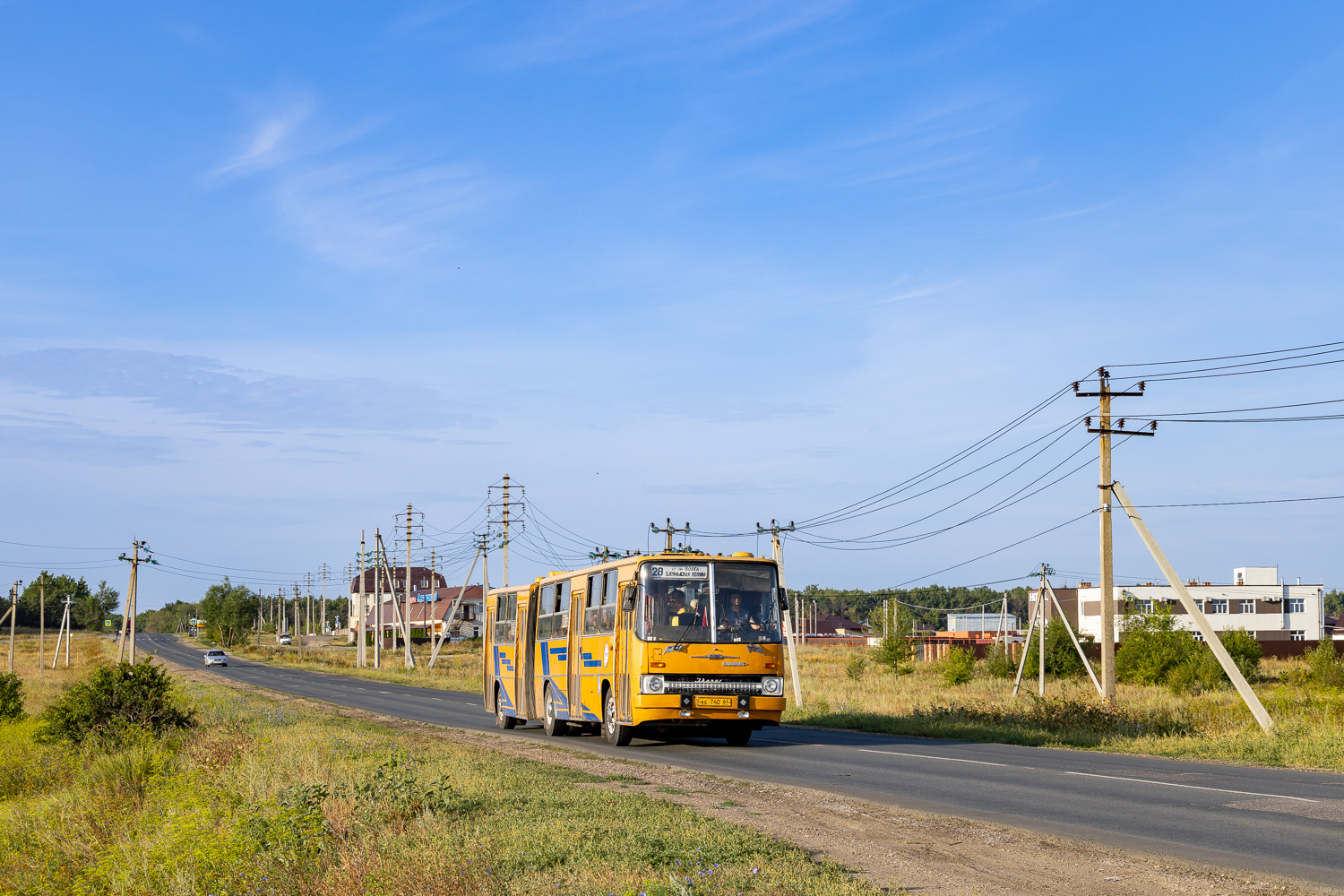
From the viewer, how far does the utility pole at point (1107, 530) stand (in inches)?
1191

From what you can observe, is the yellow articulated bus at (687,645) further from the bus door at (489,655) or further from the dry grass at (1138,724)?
the bus door at (489,655)

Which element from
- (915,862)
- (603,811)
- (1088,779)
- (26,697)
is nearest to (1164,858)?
(915,862)

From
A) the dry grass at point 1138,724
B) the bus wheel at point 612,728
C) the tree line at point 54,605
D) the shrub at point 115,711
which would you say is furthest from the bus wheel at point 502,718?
the tree line at point 54,605

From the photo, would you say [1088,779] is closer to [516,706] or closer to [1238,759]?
[1238,759]

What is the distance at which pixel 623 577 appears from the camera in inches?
835

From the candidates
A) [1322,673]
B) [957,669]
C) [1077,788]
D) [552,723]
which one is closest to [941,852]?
[1077,788]

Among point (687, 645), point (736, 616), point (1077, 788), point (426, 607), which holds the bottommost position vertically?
point (426, 607)

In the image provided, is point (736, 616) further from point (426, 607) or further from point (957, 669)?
point (426, 607)

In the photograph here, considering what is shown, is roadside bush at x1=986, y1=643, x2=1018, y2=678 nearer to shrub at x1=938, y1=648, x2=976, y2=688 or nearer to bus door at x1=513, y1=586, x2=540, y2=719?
shrub at x1=938, y1=648, x2=976, y2=688

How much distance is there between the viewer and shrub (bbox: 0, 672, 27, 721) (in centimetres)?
3347

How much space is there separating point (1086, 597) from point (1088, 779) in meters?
112

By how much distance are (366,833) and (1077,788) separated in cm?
832

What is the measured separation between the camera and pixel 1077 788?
13.9 metres

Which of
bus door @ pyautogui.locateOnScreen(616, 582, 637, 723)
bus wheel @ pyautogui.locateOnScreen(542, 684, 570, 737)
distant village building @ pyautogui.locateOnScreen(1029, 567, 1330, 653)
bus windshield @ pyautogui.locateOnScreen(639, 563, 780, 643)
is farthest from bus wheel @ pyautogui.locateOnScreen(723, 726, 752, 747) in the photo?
distant village building @ pyautogui.locateOnScreen(1029, 567, 1330, 653)
